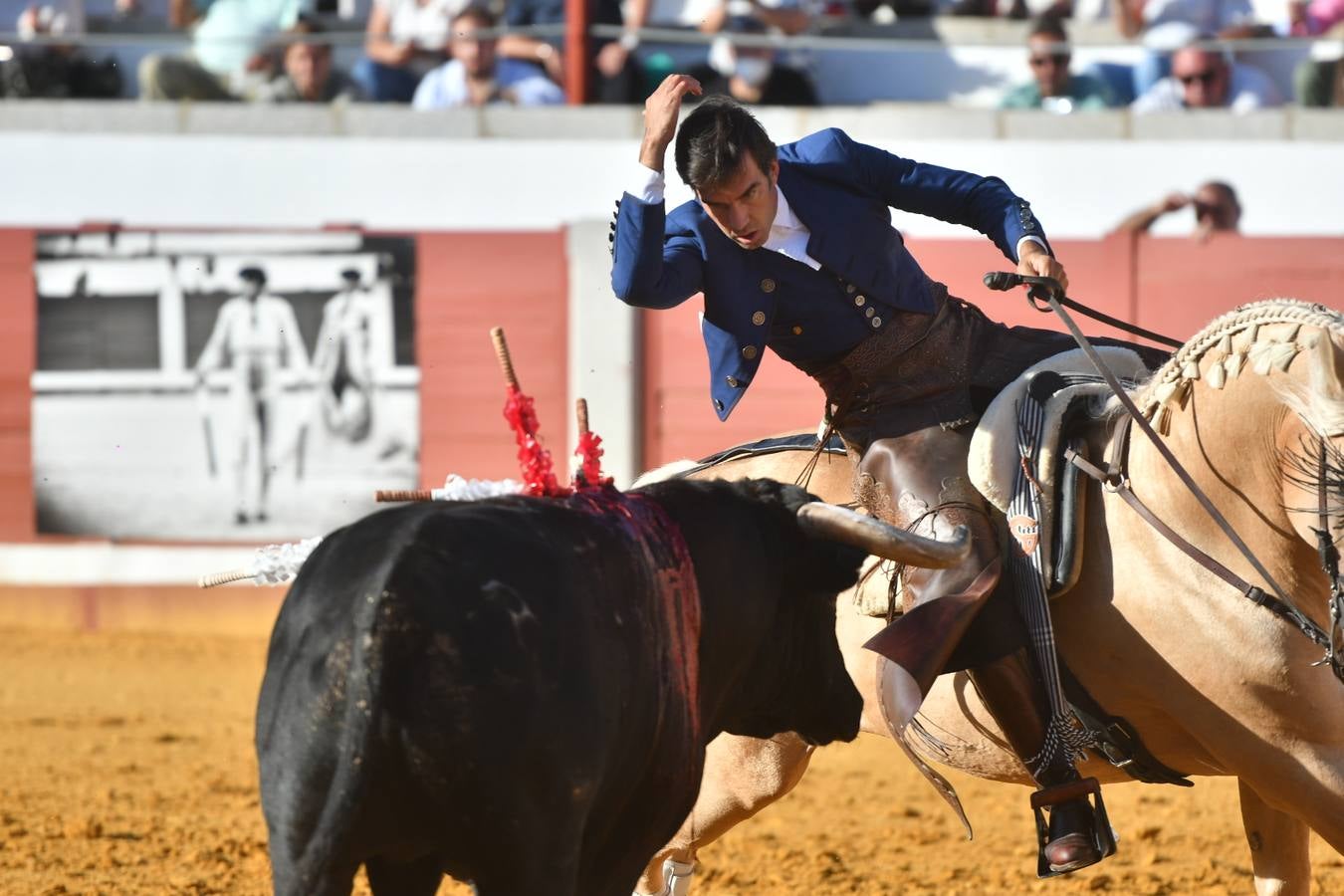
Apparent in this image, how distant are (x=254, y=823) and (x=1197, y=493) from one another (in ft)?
11.5

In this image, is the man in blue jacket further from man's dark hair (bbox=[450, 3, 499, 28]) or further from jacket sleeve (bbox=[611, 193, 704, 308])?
man's dark hair (bbox=[450, 3, 499, 28])

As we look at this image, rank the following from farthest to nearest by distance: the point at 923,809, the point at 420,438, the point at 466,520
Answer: the point at 420,438 → the point at 923,809 → the point at 466,520

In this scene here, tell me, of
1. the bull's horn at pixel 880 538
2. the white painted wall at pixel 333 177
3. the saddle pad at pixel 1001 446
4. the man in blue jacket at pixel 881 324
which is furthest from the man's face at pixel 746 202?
the white painted wall at pixel 333 177

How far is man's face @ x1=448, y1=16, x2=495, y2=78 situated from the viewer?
9734 millimetres

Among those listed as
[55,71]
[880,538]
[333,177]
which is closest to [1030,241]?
[880,538]

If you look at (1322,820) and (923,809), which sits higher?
(1322,820)

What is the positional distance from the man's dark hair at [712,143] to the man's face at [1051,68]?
22.2 ft

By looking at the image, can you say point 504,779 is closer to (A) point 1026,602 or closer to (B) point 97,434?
(A) point 1026,602

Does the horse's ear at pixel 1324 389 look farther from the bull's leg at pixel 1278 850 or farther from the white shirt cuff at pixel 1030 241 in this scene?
the bull's leg at pixel 1278 850

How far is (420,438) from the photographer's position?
30.3 ft

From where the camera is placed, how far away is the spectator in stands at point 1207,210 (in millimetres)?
8781

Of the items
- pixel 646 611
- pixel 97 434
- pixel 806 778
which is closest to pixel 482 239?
pixel 97 434

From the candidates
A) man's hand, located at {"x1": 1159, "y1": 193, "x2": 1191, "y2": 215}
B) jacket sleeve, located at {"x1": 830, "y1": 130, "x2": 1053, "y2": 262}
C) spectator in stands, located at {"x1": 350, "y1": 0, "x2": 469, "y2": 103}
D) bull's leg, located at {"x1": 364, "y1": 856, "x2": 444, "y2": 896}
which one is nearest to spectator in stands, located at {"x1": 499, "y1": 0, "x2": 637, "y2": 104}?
spectator in stands, located at {"x1": 350, "y1": 0, "x2": 469, "y2": 103}

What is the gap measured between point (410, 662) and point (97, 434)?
7.77 meters
